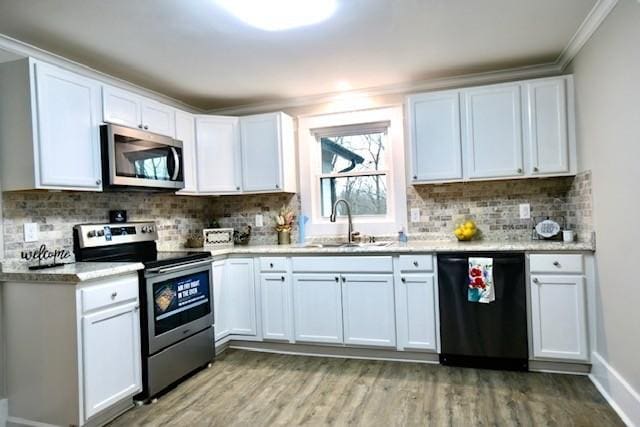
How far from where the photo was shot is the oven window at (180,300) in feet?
8.87

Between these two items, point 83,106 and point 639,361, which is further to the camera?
point 83,106

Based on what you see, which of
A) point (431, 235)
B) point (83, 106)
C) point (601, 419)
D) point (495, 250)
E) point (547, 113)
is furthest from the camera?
point (431, 235)

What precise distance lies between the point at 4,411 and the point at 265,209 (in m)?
2.50

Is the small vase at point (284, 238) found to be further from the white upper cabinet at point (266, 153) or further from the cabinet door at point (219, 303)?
the cabinet door at point (219, 303)

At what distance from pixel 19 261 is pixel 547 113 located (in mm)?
3763

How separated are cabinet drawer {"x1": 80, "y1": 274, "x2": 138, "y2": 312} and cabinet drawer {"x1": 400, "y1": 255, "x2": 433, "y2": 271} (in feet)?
6.19

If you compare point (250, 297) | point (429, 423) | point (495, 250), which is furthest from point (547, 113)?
point (250, 297)

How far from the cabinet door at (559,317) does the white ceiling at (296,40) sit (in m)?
1.68

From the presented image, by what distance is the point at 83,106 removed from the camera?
261 cm

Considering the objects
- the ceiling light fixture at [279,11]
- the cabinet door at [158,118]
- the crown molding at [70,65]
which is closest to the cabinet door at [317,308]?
the cabinet door at [158,118]

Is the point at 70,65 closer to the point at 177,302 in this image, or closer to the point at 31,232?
the point at 31,232

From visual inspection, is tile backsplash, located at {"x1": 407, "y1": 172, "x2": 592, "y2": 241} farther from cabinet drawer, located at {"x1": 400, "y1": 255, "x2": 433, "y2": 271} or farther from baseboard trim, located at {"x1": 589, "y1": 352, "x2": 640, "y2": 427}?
baseboard trim, located at {"x1": 589, "y1": 352, "x2": 640, "y2": 427}

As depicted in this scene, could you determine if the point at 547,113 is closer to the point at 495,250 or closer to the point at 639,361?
the point at 495,250

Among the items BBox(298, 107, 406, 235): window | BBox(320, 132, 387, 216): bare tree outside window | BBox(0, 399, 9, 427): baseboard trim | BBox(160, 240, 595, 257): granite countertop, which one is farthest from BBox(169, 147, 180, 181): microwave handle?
BBox(0, 399, 9, 427): baseboard trim
